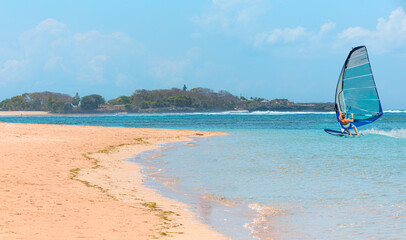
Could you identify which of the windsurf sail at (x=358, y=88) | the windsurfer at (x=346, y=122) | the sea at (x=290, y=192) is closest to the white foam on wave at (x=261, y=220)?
the sea at (x=290, y=192)

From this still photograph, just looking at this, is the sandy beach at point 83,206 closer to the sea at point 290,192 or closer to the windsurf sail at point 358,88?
the sea at point 290,192

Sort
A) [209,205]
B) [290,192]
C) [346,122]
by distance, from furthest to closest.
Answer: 1. [346,122]
2. [290,192]
3. [209,205]

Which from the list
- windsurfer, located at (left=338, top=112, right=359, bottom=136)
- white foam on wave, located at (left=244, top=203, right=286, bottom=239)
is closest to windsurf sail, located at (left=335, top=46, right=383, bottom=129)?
windsurfer, located at (left=338, top=112, right=359, bottom=136)

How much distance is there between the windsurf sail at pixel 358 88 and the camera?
1230 inches

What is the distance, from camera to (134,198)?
9.48 m

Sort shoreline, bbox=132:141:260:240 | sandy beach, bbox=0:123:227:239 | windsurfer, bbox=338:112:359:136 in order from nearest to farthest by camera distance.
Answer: sandy beach, bbox=0:123:227:239 < shoreline, bbox=132:141:260:240 < windsurfer, bbox=338:112:359:136

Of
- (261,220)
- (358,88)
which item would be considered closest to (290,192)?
(261,220)

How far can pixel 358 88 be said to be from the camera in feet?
104

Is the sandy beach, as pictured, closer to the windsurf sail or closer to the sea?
the sea

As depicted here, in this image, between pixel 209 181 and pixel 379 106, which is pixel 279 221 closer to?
pixel 209 181

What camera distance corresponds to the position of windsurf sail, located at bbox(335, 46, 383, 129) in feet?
103

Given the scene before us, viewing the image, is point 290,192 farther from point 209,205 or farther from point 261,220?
point 261,220

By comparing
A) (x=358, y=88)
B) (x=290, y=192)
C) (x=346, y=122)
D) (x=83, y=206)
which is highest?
(x=358, y=88)

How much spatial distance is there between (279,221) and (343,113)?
26.8m
